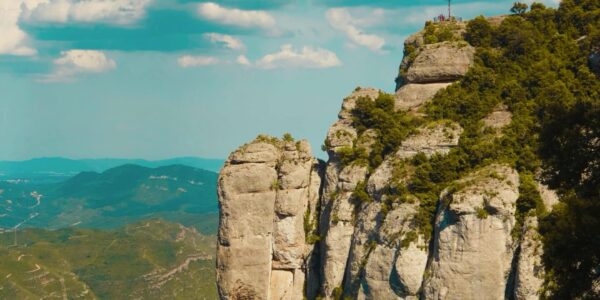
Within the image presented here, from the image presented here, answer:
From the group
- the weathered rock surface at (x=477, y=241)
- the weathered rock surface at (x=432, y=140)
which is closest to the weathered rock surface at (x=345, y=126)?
the weathered rock surface at (x=432, y=140)

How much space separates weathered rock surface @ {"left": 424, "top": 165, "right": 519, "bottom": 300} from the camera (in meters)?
47.7

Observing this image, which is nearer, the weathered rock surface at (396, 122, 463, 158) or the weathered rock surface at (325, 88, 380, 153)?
the weathered rock surface at (396, 122, 463, 158)

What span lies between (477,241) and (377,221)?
375 inches

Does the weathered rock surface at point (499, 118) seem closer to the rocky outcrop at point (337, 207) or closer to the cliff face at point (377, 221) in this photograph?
the cliff face at point (377, 221)

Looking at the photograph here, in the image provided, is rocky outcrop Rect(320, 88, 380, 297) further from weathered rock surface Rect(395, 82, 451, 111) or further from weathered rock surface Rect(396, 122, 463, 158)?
weathered rock surface Rect(396, 122, 463, 158)

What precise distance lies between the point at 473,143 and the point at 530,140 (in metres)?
3.97

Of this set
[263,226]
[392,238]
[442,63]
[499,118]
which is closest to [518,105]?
[499,118]

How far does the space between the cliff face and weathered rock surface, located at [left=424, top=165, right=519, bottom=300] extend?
6 cm

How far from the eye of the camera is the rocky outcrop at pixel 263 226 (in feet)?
211

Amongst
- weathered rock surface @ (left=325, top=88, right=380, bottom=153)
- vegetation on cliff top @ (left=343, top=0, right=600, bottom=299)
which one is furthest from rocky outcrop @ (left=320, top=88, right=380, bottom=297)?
vegetation on cliff top @ (left=343, top=0, right=600, bottom=299)

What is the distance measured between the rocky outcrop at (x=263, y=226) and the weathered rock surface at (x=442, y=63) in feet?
39.7

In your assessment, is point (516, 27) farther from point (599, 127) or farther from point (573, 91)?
point (599, 127)

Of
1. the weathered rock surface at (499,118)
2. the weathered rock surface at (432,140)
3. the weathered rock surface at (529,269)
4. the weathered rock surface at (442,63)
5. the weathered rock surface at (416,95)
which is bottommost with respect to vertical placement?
the weathered rock surface at (529,269)

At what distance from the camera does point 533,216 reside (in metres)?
47.7
